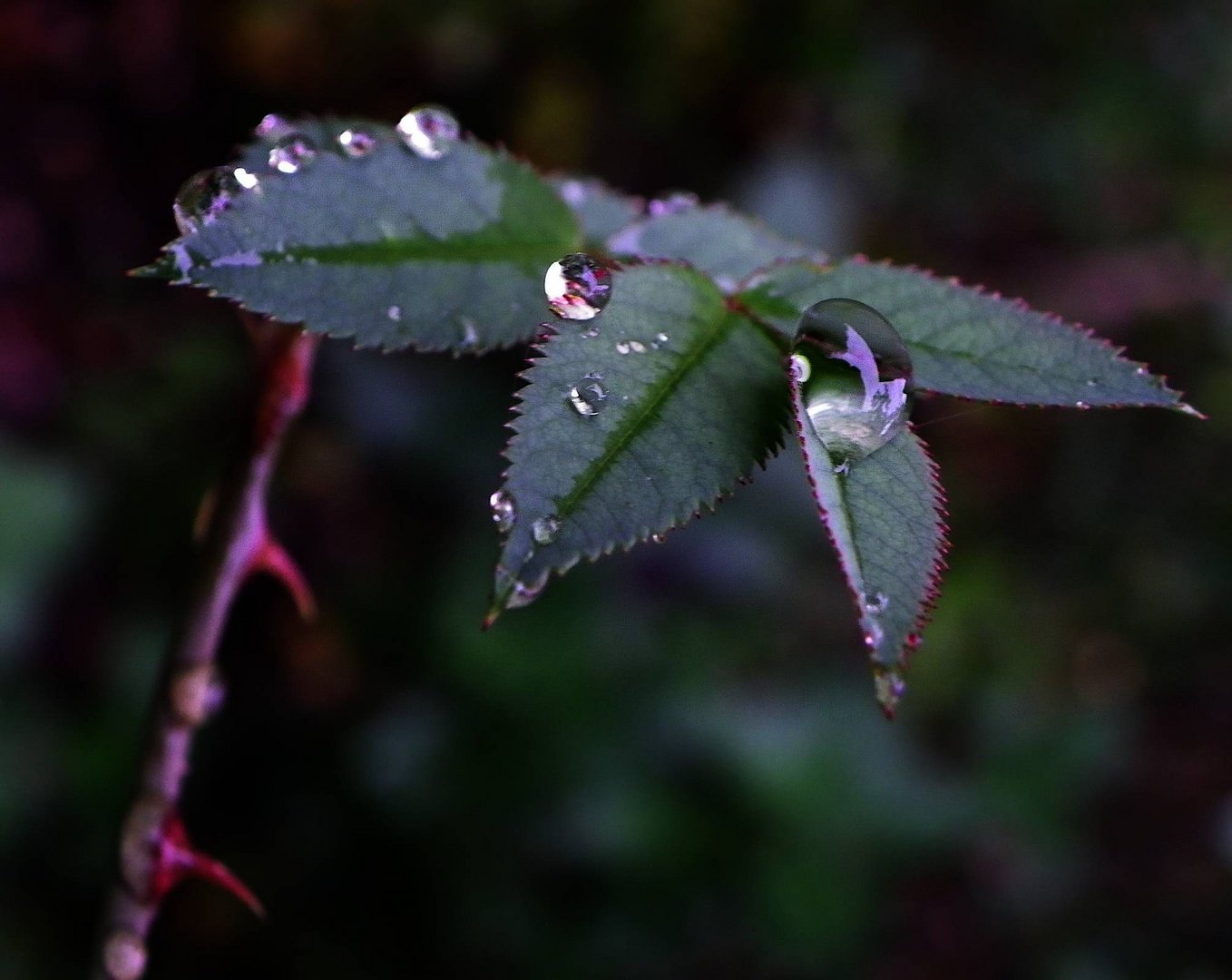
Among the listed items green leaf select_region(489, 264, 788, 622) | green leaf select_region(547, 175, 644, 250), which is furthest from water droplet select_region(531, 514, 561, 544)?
green leaf select_region(547, 175, 644, 250)

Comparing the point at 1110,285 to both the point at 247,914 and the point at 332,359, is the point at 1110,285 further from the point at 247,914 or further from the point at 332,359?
the point at 247,914

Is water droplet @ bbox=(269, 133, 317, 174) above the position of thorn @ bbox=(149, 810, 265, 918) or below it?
above

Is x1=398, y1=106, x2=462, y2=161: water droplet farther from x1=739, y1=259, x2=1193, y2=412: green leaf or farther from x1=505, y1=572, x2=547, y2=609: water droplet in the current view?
x1=505, y1=572, x2=547, y2=609: water droplet

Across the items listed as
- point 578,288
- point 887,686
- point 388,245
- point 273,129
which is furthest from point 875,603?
point 273,129

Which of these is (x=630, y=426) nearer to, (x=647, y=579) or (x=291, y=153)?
(x=291, y=153)

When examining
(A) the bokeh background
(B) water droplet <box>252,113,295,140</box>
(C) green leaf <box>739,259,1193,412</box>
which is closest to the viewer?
(C) green leaf <box>739,259,1193,412</box>

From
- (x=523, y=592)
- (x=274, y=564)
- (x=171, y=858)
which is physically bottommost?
(x=171, y=858)
